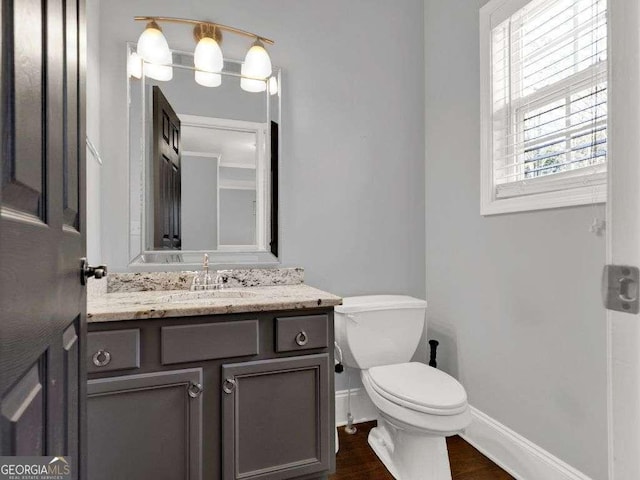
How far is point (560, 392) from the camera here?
4.93 ft

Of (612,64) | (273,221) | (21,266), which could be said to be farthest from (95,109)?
(612,64)

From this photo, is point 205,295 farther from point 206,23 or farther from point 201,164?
point 206,23

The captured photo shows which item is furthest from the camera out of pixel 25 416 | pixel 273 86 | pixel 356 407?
pixel 356 407

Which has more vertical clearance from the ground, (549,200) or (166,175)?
(166,175)

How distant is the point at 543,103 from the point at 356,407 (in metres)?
1.87

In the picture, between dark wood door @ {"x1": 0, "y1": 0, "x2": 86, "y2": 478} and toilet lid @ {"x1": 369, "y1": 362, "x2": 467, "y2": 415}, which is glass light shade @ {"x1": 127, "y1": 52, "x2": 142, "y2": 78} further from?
toilet lid @ {"x1": 369, "y1": 362, "x2": 467, "y2": 415}

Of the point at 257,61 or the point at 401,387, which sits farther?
the point at 257,61

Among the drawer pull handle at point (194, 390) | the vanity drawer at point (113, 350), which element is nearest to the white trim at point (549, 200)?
the drawer pull handle at point (194, 390)

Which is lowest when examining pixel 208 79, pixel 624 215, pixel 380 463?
pixel 380 463

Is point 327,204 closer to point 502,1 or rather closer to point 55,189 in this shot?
point 502,1

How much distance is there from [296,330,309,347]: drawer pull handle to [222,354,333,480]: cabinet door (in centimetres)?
6

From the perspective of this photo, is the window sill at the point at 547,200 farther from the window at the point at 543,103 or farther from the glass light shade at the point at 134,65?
the glass light shade at the point at 134,65

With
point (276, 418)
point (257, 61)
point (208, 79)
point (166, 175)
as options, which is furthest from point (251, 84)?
point (276, 418)

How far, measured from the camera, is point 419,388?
154 centimetres
